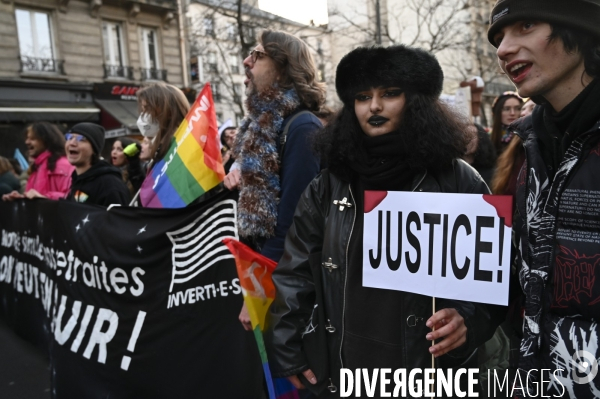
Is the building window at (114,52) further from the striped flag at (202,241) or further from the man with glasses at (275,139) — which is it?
the man with glasses at (275,139)

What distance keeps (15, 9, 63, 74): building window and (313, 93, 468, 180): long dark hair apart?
17425 mm

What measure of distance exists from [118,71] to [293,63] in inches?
729

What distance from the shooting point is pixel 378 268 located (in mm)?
1684

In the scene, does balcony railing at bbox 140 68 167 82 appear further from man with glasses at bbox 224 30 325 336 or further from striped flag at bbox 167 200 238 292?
man with glasses at bbox 224 30 325 336

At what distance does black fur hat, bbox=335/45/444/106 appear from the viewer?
1.81 m

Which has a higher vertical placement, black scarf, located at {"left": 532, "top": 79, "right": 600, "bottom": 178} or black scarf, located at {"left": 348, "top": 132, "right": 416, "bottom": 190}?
black scarf, located at {"left": 532, "top": 79, "right": 600, "bottom": 178}

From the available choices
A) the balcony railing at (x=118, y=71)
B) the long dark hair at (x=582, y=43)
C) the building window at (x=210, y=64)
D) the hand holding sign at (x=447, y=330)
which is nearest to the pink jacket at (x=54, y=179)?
the hand holding sign at (x=447, y=330)

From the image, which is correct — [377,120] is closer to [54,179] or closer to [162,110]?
[162,110]

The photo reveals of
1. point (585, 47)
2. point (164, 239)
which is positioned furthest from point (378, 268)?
point (164, 239)

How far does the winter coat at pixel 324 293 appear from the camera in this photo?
1.71 metres

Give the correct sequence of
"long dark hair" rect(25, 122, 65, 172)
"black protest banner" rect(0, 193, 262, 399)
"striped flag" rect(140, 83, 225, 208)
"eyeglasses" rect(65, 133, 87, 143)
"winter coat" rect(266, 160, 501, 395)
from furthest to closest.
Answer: "long dark hair" rect(25, 122, 65, 172) < "eyeglasses" rect(65, 133, 87, 143) < "striped flag" rect(140, 83, 225, 208) < "black protest banner" rect(0, 193, 262, 399) < "winter coat" rect(266, 160, 501, 395)

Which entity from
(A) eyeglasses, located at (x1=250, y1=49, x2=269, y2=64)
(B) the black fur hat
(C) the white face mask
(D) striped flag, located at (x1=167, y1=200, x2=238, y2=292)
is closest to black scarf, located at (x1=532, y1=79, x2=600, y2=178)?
(B) the black fur hat

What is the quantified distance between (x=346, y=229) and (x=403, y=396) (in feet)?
2.13

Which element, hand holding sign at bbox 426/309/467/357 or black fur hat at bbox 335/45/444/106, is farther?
black fur hat at bbox 335/45/444/106
